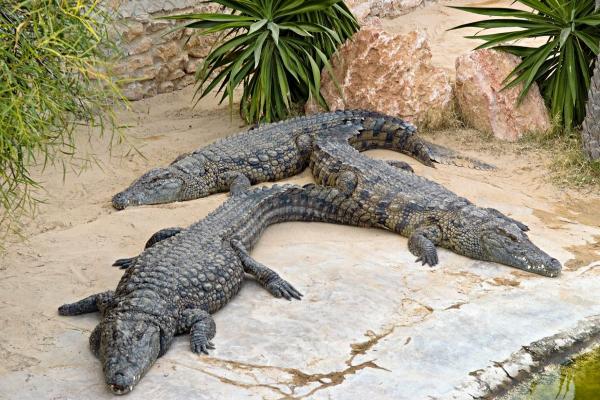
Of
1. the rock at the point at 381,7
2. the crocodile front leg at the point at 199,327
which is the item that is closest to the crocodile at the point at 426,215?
the crocodile front leg at the point at 199,327

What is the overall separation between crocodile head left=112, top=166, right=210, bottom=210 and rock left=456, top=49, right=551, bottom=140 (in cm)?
277

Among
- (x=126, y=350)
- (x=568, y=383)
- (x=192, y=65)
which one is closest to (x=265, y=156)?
(x=192, y=65)

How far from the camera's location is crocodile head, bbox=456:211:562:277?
6.14 meters

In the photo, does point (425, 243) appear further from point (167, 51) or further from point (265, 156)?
point (167, 51)

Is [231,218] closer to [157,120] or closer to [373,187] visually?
[373,187]

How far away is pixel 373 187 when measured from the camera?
7.10m

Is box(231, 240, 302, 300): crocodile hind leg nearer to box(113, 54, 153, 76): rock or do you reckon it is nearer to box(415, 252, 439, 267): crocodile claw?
box(415, 252, 439, 267): crocodile claw

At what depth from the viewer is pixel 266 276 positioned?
5.84 metres

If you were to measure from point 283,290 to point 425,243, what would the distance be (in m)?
1.27

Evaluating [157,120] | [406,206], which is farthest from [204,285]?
[157,120]

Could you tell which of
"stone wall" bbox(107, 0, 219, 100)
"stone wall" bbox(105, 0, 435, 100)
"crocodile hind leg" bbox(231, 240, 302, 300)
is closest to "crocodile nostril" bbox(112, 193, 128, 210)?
"crocodile hind leg" bbox(231, 240, 302, 300)

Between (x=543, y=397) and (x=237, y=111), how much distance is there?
17.3ft

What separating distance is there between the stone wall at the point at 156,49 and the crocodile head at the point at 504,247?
3.93 meters

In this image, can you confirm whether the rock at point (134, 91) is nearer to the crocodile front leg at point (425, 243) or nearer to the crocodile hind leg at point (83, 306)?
the crocodile front leg at point (425, 243)
